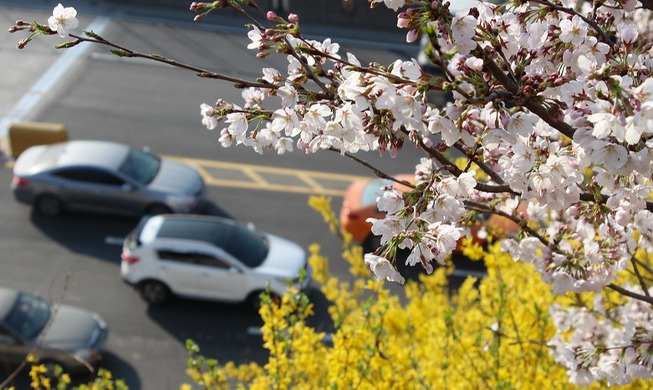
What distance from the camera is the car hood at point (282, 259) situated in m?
13.9

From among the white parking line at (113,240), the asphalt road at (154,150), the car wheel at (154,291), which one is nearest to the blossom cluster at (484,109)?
the asphalt road at (154,150)

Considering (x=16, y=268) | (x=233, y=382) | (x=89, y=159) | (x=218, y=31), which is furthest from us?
(x=218, y=31)

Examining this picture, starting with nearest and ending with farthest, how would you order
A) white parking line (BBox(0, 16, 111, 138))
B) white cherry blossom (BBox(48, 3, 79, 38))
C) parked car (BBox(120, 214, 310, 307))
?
white cherry blossom (BBox(48, 3, 79, 38)) → parked car (BBox(120, 214, 310, 307)) → white parking line (BBox(0, 16, 111, 138))

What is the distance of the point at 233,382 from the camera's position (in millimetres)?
12469

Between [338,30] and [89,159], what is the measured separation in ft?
34.8

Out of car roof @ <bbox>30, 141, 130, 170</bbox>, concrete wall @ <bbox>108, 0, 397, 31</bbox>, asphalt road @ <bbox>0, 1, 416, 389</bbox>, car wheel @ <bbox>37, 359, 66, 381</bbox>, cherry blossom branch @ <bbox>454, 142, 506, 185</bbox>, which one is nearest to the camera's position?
cherry blossom branch @ <bbox>454, 142, 506, 185</bbox>

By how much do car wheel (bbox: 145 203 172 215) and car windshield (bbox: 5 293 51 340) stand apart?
10.6ft

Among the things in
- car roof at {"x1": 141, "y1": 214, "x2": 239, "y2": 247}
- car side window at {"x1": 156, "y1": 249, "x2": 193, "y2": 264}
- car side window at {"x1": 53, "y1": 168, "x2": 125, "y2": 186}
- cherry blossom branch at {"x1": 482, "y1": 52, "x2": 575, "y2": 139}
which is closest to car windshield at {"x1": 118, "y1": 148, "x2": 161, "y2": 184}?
car side window at {"x1": 53, "y1": 168, "x2": 125, "y2": 186}

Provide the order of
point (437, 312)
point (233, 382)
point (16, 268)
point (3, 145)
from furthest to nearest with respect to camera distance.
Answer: point (3, 145), point (16, 268), point (233, 382), point (437, 312)

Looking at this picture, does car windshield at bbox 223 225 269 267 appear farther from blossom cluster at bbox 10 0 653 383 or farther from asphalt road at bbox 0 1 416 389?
blossom cluster at bbox 10 0 653 383

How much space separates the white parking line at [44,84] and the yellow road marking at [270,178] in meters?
4.17

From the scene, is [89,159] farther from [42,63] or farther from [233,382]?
[42,63]

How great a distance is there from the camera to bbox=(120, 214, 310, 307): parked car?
13742 mm

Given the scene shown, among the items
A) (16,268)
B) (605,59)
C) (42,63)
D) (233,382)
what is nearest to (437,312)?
(233,382)
